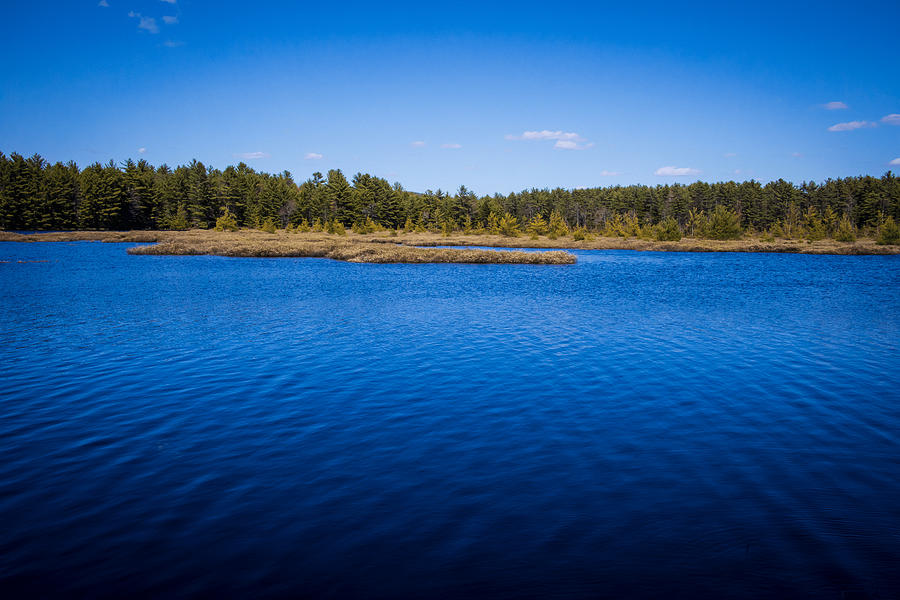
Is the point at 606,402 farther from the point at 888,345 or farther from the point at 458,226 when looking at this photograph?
the point at 458,226

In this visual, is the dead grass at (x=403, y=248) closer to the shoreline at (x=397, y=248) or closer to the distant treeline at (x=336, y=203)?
the shoreline at (x=397, y=248)

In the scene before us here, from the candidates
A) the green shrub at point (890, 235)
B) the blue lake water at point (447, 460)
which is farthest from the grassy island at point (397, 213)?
the blue lake water at point (447, 460)

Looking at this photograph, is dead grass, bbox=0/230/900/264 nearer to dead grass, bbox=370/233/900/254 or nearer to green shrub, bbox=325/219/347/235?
dead grass, bbox=370/233/900/254

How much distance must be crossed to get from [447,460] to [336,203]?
15902 cm

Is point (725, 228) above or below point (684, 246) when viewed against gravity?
above

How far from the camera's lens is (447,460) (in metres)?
11.6

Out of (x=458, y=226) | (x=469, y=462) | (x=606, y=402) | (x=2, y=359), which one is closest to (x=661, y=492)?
(x=469, y=462)

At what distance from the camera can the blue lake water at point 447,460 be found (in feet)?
25.3

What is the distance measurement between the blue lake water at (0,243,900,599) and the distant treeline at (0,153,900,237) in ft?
406

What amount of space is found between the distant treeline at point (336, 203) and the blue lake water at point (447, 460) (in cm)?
12390

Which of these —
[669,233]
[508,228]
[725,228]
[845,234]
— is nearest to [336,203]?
[508,228]

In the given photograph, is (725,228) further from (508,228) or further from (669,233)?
(508,228)

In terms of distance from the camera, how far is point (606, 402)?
51.8ft

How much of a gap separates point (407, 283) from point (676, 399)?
3520cm
